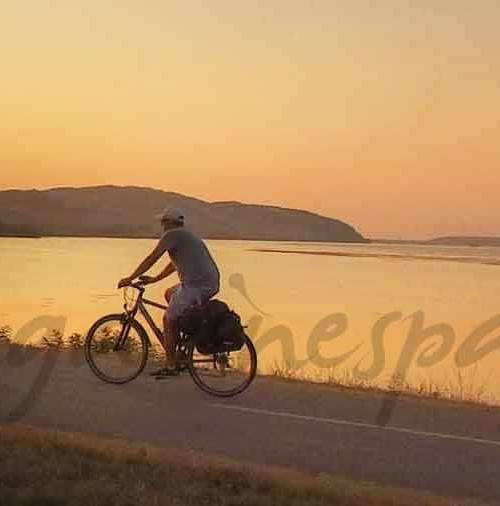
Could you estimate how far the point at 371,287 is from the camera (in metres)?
53.5

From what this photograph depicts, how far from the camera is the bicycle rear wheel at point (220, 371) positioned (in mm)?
11250

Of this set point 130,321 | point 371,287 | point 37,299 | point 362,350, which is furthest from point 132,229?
point 130,321

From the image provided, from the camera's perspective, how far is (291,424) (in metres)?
9.79

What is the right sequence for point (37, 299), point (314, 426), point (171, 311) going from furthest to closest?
point (37, 299)
point (171, 311)
point (314, 426)

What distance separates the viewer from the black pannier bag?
11.0 meters

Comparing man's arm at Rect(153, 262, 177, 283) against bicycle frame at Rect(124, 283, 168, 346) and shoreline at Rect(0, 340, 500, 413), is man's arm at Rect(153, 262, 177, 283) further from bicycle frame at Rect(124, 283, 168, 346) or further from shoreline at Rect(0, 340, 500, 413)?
shoreline at Rect(0, 340, 500, 413)

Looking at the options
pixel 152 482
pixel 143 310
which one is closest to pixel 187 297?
pixel 143 310

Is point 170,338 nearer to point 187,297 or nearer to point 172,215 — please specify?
point 187,297

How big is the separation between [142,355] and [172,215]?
189 cm

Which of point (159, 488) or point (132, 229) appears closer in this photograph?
point (159, 488)

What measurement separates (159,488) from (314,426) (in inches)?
115

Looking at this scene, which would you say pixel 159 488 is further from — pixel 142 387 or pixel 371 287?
pixel 371 287

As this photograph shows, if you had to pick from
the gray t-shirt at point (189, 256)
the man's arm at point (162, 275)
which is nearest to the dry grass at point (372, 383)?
the man's arm at point (162, 275)

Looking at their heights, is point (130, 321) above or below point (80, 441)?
above
